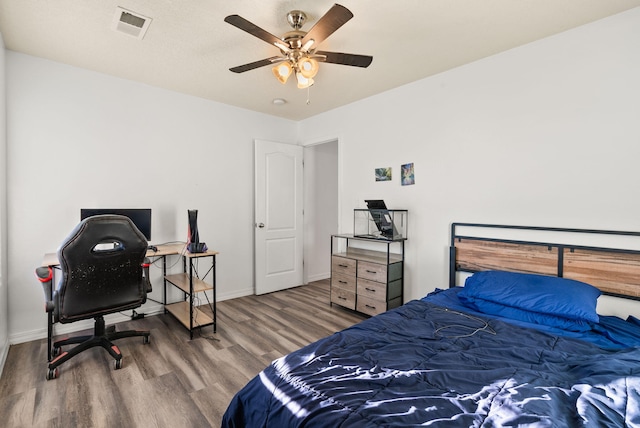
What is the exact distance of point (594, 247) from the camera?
2.22 metres

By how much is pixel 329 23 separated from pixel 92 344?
118 inches

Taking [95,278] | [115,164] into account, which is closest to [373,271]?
[95,278]

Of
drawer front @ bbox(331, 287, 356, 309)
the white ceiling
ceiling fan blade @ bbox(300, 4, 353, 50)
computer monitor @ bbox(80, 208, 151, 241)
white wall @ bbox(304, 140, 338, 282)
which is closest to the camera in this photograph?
ceiling fan blade @ bbox(300, 4, 353, 50)

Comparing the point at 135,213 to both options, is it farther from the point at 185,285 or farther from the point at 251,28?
the point at 251,28

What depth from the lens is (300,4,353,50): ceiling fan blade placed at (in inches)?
64.7

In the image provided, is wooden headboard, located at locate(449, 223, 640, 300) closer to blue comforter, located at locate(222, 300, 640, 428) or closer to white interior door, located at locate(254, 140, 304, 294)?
blue comforter, located at locate(222, 300, 640, 428)

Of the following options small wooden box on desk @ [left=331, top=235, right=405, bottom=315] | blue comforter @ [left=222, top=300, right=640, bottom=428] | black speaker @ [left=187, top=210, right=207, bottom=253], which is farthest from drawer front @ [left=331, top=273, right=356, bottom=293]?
blue comforter @ [left=222, top=300, right=640, bottom=428]

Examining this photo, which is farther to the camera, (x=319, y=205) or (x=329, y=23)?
(x=319, y=205)

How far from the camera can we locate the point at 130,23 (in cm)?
227

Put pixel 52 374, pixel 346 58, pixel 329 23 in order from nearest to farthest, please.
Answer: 1. pixel 329 23
2. pixel 346 58
3. pixel 52 374

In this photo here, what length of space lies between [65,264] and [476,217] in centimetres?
339

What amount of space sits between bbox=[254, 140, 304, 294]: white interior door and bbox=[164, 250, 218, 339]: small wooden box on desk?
0.98 metres

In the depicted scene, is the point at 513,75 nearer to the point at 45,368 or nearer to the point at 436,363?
the point at 436,363

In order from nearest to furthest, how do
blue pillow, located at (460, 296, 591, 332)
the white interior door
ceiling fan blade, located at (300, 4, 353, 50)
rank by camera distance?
1. ceiling fan blade, located at (300, 4, 353, 50)
2. blue pillow, located at (460, 296, 591, 332)
3. the white interior door
